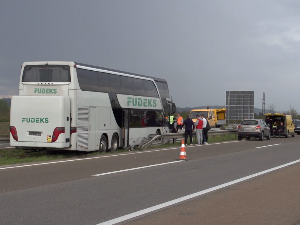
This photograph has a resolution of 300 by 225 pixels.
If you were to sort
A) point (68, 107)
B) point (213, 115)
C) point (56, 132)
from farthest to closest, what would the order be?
point (213, 115)
point (68, 107)
point (56, 132)

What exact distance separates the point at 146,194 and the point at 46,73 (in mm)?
10375

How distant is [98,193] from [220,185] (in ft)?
10.6

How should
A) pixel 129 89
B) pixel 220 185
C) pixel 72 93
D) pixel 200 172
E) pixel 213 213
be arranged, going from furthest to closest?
pixel 129 89, pixel 72 93, pixel 200 172, pixel 220 185, pixel 213 213

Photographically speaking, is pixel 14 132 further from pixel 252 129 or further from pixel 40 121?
pixel 252 129

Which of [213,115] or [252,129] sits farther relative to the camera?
[213,115]

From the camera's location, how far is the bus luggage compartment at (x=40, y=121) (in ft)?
59.1

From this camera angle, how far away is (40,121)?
1812 centimetres

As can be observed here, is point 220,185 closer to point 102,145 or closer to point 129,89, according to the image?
point 102,145

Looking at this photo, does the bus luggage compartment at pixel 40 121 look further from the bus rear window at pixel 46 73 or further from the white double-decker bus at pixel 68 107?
the bus rear window at pixel 46 73

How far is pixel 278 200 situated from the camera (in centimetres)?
933

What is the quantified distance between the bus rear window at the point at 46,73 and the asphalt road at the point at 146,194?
165 inches

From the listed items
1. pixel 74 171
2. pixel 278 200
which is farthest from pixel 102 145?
pixel 278 200

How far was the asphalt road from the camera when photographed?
7629mm

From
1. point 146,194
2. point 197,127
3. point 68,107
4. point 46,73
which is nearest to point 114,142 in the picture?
point 68,107
